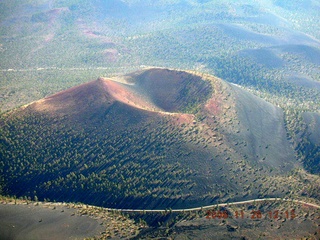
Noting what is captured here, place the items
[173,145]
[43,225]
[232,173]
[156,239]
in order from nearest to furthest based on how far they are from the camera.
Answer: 1. [156,239]
2. [43,225]
3. [232,173]
4. [173,145]

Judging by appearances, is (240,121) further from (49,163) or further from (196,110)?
(49,163)

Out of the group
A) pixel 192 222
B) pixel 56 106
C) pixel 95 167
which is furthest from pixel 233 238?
pixel 56 106
